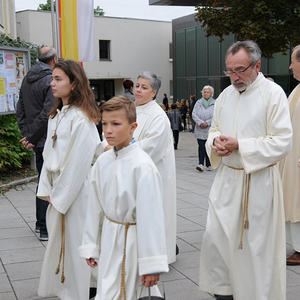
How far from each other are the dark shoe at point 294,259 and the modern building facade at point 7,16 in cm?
1201

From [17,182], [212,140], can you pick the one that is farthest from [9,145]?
[212,140]

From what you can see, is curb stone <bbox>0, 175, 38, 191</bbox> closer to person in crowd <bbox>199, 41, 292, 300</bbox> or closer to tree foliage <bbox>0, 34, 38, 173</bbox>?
tree foliage <bbox>0, 34, 38, 173</bbox>

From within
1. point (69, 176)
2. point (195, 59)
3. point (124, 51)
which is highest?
point (124, 51)

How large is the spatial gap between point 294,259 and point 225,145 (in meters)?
2.04

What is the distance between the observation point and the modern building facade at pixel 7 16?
1507 centimetres

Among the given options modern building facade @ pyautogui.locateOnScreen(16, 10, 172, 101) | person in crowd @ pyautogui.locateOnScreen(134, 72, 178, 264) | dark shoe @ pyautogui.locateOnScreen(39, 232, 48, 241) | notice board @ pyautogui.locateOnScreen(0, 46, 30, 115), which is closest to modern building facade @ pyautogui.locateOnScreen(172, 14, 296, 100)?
modern building facade @ pyautogui.locateOnScreen(16, 10, 172, 101)

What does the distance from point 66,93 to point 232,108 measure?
4.20 ft

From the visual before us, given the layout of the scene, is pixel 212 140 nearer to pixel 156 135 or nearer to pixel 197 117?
pixel 156 135

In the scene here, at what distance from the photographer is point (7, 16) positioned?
15.5 meters

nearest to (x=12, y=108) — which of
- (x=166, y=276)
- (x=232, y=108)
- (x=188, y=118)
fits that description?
(x=166, y=276)

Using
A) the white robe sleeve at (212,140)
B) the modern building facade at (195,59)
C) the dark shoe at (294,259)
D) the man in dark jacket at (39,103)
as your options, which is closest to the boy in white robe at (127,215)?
the white robe sleeve at (212,140)

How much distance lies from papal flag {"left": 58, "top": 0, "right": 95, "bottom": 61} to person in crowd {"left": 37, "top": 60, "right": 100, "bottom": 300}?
5008 millimetres

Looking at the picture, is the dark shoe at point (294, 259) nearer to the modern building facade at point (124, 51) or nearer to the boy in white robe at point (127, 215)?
the boy in white robe at point (127, 215)

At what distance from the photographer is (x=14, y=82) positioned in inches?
385
